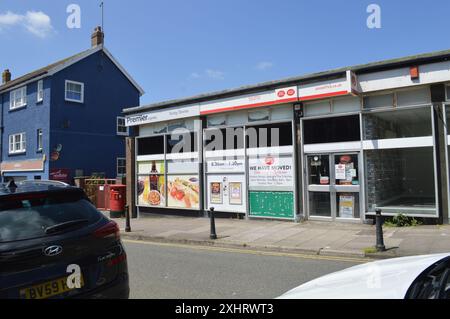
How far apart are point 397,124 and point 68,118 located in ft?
65.3

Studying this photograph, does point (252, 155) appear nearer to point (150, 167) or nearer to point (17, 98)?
point (150, 167)

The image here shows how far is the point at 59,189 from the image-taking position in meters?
4.39

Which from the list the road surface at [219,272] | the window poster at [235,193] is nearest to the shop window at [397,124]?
the window poster at [235,193]

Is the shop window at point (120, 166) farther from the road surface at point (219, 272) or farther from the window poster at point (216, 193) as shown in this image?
the road surface at point (219, 272)

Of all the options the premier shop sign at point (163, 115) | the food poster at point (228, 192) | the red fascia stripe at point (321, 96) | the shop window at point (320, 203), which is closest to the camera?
the red fascia stripe at point (321, 96)

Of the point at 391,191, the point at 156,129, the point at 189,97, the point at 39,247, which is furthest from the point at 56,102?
the point at 39,247

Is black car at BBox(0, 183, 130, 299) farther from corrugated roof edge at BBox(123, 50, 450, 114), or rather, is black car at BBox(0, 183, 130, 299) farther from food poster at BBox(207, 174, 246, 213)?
food poster at BBox(207, 174, 246, 213)

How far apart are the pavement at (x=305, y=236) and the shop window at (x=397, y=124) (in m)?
2.95

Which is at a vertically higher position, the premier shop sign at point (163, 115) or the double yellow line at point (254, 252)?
the premier shop sign at point (163, 115)

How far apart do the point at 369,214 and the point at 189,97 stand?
7926 mm

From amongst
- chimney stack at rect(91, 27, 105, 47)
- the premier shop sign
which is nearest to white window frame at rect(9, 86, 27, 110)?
chimney stack at rect(91, 27, 105, 47)

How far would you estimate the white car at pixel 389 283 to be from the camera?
94.4 inches

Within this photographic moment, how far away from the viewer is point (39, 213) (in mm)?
4008
